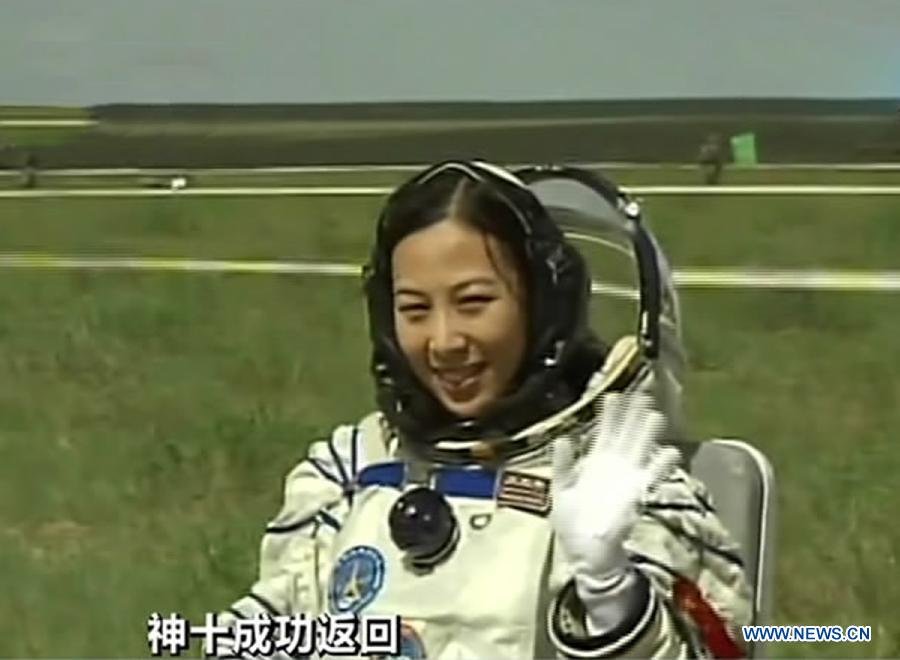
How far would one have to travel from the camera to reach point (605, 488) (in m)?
1.92

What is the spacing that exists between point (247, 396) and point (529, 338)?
2.91 m

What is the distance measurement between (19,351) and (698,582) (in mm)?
4138

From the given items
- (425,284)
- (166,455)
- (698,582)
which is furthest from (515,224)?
(166,455)

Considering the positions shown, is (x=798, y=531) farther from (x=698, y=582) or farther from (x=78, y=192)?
(x=78, y=192)

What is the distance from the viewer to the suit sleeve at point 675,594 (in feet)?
6.17

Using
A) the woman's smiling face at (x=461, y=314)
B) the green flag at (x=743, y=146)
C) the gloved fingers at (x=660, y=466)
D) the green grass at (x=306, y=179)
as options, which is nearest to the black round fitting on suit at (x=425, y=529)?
the woman's smiling face at (x=461, y=314)

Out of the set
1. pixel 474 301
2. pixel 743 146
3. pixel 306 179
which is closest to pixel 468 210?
pixel 474 301

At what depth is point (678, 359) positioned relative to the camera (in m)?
2.22

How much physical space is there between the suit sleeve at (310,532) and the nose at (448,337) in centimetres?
17

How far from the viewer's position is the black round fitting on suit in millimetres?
2031

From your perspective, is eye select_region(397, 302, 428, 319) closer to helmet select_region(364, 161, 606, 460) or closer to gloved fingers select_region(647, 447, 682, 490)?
helmet select_region(364, 161, 606, 460)

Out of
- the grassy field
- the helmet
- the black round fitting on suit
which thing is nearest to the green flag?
the grassy field

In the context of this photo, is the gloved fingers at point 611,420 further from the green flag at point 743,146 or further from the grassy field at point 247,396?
the green flag at point 743,146

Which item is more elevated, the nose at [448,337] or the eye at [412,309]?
the eye at [412,309]
